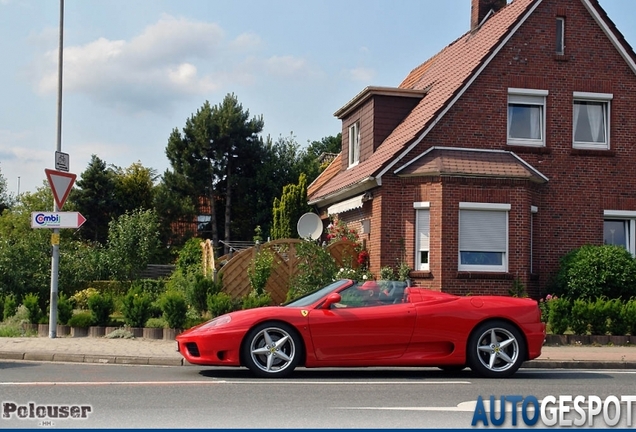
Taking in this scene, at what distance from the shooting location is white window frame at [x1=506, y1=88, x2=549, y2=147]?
864 inches

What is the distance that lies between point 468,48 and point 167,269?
23.3 metres

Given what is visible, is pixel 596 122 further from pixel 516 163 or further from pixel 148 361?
pixel 148 361

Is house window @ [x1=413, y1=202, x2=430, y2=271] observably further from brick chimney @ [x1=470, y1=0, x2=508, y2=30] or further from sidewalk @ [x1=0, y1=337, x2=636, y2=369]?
brick chimney @ [x1=470, y1=0, x2=508, y2=30]

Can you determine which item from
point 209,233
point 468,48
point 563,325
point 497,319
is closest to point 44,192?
point 209,233

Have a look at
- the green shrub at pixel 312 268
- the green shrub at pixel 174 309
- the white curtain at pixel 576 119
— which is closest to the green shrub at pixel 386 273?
the green shrub at pixel 312 268

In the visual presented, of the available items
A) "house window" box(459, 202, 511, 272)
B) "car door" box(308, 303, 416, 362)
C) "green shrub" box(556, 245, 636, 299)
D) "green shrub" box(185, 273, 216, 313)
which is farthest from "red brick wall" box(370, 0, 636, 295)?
"car door" box(308, 303, 416, 362)

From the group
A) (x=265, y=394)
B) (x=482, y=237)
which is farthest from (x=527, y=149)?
(x=265, y=394)

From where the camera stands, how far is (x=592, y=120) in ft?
73.9

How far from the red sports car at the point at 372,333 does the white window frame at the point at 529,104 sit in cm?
1048

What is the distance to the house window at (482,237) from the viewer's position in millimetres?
20656

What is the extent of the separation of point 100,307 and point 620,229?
1366 centimetres

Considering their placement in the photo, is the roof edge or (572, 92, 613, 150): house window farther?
the roof edge

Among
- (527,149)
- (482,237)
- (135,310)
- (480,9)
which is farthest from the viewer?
(480,9)

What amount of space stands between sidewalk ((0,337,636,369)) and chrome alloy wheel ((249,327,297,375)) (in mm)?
2523
